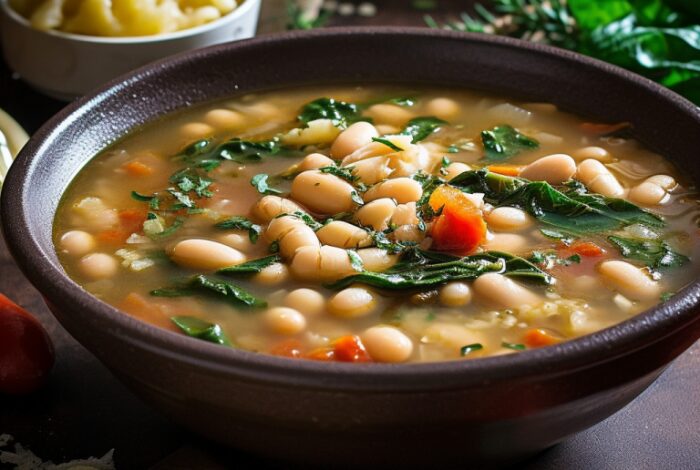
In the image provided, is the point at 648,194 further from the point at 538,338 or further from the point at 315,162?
the point at 315,162

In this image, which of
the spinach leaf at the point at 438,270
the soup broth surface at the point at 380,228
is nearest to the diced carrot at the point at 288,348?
the soup broth surface at the point at 380,228

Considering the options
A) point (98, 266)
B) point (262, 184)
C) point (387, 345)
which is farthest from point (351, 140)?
point (387, 345)

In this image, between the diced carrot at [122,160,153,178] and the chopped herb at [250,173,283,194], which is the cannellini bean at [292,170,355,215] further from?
the diced carrot at [122,160,153,178]

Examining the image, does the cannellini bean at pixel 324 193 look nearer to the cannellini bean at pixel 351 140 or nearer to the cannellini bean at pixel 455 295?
the cannellini bean at pixel 351 140

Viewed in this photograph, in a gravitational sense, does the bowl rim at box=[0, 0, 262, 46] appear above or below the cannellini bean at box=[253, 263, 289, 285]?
below

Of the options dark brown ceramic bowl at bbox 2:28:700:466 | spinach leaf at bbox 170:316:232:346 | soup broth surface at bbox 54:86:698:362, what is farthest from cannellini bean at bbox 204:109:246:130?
spinach leaf at bbox 170:316:232:346

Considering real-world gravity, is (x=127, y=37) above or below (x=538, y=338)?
below
